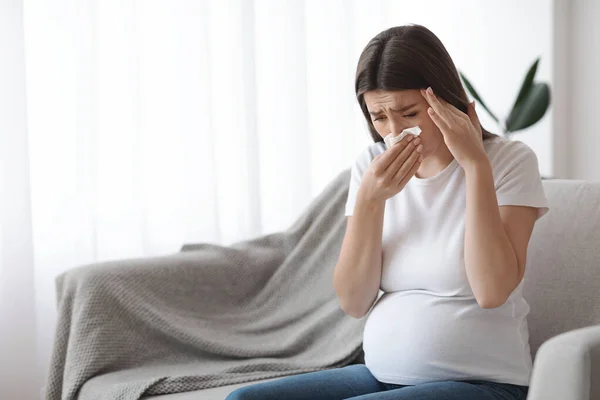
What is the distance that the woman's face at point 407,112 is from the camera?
1.36 metres

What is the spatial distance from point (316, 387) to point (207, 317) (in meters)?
0.85

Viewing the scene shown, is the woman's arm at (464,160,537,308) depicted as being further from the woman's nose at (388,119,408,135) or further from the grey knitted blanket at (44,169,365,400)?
the grey knitted blanket at (44,169,365,400)

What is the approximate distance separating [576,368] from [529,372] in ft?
1.34

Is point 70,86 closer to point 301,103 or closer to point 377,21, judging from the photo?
point 301,103

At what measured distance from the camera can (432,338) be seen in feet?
4.22

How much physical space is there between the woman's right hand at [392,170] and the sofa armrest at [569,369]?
19.0 inches

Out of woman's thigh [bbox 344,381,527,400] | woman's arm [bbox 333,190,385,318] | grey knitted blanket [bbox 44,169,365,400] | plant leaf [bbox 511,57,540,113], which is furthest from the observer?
plant leaf [bbox 511,57,540,113]

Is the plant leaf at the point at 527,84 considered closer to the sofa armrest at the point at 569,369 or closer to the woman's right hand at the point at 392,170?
the woman's right hand at the point at 392,170

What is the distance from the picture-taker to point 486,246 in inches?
49.1

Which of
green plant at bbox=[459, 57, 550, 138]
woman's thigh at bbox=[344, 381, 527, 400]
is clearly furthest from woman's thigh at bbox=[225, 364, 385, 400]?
green plant at bbox=[459, 57, 550, 138]

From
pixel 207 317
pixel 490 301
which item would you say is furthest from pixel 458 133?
pixel 207 317

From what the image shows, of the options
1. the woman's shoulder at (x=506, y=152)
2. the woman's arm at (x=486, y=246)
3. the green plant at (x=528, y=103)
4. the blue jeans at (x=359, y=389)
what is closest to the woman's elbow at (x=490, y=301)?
the woman's arm at (x=486, y=246)

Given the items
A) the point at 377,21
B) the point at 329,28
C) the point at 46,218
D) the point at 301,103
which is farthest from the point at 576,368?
the point at 377,21

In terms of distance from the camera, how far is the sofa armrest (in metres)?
0.91
